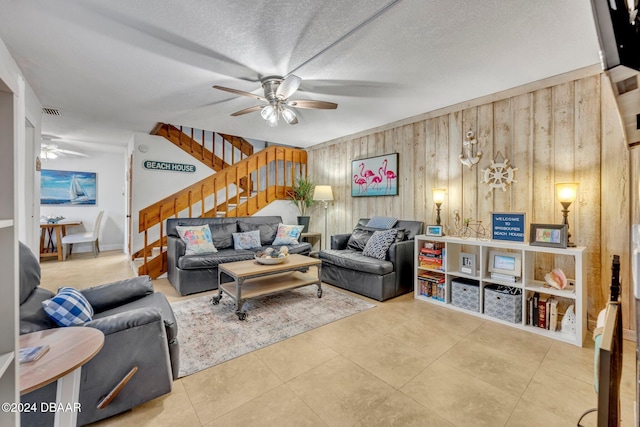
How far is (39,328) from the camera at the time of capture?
135cm

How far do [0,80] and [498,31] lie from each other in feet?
8.95

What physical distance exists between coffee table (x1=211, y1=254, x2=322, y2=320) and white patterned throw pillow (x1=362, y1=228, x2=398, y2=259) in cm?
79

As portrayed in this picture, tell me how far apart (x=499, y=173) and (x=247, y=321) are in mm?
3242

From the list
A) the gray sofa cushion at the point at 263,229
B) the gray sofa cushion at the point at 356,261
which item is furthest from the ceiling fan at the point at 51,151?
the gray sofa cushion at the point at 356,261

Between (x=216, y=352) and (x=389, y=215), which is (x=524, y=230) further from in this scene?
(x=216, y=352)

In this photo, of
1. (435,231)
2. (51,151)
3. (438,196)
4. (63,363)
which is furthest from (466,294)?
(51,151)

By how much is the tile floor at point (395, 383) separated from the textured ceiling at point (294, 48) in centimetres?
247

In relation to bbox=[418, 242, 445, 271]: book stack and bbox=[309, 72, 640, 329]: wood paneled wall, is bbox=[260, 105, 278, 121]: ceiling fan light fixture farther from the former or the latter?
bbox=[418, 242, 445, 271]: book stack

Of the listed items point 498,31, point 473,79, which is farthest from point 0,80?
point 473,79

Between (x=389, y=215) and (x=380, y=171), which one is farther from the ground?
(x=380, y=171)

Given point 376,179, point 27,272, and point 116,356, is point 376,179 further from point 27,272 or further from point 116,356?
point 27,272

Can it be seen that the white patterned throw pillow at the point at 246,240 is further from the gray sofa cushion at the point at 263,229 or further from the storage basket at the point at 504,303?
the storage basket at the point at 504,303

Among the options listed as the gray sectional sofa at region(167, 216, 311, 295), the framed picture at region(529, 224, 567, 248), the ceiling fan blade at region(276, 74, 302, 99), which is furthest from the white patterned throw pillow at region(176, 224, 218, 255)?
the framed picture at region(529, 224, 567, 248)

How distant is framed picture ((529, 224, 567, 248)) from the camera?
96.5 inches
